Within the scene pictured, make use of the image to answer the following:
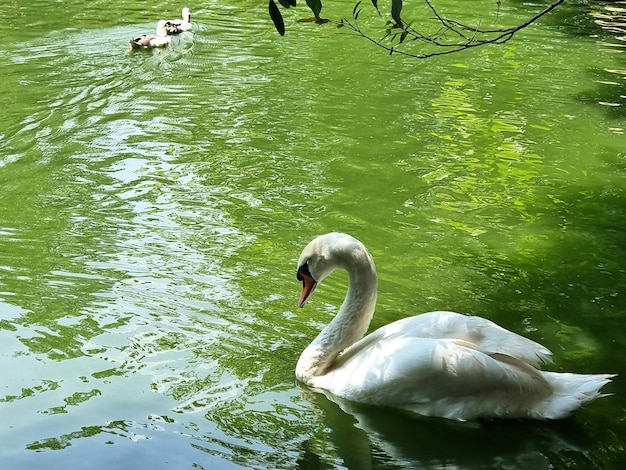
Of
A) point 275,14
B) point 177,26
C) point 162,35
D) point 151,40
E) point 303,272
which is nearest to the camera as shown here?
point 275,14

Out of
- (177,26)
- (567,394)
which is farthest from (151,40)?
(567,394)

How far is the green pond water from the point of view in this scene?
4984mm

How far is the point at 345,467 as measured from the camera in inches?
184

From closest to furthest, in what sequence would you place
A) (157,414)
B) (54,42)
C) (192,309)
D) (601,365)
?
1. (157,414)
2. (601,365)
3. (192,309)
4. (54,42)

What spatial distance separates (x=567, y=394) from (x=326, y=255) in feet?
5.24

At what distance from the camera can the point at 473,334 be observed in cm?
505

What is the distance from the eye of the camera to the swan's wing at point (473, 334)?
4.90 metres

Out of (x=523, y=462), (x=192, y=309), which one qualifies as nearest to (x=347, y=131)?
(x=192, y=309)

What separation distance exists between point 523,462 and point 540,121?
642 cm

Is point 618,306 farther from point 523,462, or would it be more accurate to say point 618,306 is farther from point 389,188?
point 389,188

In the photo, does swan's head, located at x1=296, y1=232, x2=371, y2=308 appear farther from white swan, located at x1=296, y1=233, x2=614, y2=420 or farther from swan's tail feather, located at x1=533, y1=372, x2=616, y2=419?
swan's tail feather, located at x1=533, y1=372, x2=616, y2=419

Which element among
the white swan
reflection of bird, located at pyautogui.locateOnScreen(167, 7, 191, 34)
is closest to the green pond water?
the white swan

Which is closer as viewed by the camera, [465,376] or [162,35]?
[465,376]

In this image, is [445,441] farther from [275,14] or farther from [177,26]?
[177,26]
